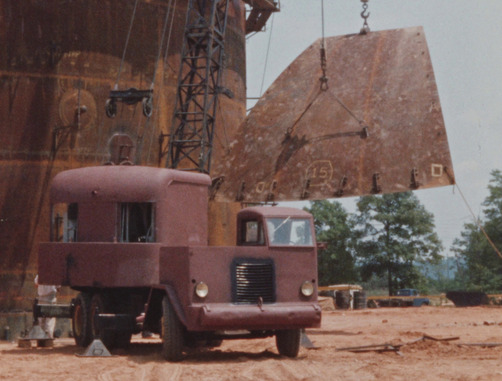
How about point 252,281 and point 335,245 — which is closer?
point 252,281

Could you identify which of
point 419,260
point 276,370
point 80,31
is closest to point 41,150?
point 80,31

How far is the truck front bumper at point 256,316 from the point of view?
1092cm

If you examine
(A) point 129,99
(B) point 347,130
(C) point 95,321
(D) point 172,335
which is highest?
(A) point 129,99

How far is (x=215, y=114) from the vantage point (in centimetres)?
2577

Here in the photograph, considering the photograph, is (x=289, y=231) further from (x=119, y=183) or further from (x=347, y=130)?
(x=347, y=130)

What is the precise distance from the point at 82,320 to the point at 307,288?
16.1 ft

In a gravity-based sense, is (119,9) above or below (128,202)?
above

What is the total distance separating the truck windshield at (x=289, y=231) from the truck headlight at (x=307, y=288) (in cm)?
64

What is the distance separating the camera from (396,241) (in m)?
68.1

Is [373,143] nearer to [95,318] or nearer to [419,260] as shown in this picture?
[95,318]

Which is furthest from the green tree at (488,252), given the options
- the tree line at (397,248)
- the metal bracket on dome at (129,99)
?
the metal bracket on dome at (129,99)

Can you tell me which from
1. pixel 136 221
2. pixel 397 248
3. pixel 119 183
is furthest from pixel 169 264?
pixel 397 248

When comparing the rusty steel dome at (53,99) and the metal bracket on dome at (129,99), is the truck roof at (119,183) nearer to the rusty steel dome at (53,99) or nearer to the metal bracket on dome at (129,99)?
the rusty steel dome at (53,99)

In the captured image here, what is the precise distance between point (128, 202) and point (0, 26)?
1137 cm
